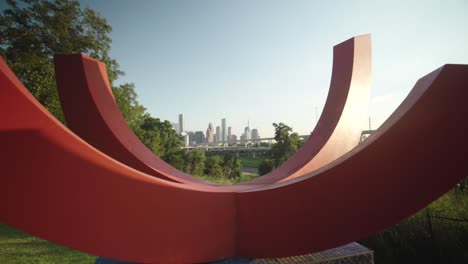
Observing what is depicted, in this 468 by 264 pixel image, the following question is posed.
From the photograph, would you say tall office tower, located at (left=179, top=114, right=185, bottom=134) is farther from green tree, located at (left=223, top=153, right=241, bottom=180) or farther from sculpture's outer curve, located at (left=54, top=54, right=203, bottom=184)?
sculpture's outer curve, located at (left=54, top=54, right=203, bottom=184)

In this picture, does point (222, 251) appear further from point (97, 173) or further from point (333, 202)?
point (97, 173)

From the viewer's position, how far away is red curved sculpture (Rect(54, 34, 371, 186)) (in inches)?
143

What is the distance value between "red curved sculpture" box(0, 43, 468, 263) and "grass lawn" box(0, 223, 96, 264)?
4.89m

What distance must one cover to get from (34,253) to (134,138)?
4609 mm

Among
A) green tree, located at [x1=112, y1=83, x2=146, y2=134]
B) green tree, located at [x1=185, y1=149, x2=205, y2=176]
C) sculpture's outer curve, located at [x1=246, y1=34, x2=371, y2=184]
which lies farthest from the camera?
green tree, located at [x1=185, y1=149, x2=205, y2=176]

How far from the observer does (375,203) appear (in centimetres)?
202

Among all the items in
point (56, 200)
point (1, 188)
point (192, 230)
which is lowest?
point (192, 230)

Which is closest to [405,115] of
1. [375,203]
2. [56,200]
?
[375,203]

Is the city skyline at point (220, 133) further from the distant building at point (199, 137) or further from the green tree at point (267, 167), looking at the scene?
the green tree at point (267, 167)

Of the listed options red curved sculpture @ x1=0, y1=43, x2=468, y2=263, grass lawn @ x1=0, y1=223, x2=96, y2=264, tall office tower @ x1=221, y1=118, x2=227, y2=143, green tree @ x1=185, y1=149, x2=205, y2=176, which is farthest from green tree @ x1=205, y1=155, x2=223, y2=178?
tall office tower @ x1=221, y1=118, x2=227, y2=143

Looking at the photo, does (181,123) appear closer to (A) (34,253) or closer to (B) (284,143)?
(B) (284,143)

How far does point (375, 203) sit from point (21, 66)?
12.1 m

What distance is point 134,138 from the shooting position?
167 inches

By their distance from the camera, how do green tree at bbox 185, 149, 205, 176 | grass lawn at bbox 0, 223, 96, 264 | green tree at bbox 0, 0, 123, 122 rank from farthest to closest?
green tree at bbox 185, 149, 205, 176
green tree at bbox 0, 0, 123, 122
grass lawn at bbox 0, 223, 96, 264
